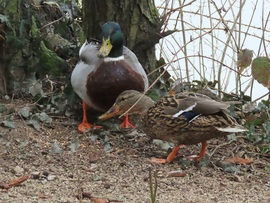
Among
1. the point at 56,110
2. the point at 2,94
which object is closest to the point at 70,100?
the point at 56,110

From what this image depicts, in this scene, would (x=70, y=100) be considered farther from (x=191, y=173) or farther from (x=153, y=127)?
(x=191, y=173)

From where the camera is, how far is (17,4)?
6.23 meters

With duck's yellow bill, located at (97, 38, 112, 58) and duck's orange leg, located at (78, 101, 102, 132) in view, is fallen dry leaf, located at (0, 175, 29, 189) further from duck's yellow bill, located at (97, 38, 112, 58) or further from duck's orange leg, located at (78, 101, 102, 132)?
duck's yellow bill, located at (97, 38, 112, 58)

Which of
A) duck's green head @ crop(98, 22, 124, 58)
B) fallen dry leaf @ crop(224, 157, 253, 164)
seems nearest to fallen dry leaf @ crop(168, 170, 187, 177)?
fallen dry leaf @ crop(224, 157, 253, 164)

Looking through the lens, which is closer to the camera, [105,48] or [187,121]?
[187,121]

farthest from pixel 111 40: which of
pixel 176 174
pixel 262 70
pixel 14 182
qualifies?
pixel 14 182

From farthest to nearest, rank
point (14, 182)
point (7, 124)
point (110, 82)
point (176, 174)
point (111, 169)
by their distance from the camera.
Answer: point (110, 82) < point (7, 124) < point (111, 169) < point (176, 174) < point (14, 182)

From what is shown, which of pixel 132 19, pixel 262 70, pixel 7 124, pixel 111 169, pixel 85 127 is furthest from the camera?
pixel 132 19

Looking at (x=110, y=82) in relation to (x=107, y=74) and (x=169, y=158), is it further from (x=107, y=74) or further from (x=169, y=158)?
(x=169, y=158)

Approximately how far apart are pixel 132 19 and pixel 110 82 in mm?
657

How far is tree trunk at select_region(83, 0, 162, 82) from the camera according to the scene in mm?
5883

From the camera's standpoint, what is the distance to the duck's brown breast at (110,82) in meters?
5.52

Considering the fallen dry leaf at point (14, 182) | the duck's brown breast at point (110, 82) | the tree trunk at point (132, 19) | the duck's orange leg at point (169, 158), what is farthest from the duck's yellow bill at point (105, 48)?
the fallen dry leaf at point (14, 182)

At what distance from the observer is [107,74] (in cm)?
552
